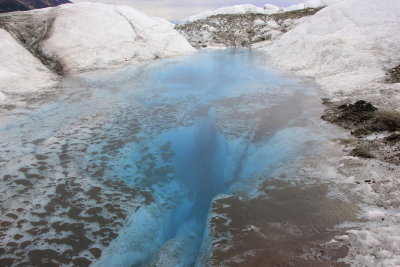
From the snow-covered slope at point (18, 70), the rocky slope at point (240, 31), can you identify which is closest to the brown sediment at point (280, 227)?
the snow-covered slope at point (18, 70)

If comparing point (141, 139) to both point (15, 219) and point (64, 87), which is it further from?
point (64, 87)

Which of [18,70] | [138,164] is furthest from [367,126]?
[18,70]

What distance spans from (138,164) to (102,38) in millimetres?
19491

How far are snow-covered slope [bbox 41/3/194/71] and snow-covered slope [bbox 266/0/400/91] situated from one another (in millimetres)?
11992

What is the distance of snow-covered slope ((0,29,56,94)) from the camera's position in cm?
1540

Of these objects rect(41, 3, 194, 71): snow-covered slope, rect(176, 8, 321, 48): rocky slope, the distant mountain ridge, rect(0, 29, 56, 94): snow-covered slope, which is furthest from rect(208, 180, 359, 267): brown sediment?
the distant mountain ridge

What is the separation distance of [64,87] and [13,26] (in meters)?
11.8

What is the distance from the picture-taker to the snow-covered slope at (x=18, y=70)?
1540cm

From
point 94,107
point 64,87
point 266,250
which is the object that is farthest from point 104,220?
point 64,87

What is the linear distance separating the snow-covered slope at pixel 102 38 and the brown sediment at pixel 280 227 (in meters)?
19.2

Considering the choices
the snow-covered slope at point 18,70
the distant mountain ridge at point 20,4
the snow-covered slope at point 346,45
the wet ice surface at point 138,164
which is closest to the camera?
the wet ice surface at point 138,164

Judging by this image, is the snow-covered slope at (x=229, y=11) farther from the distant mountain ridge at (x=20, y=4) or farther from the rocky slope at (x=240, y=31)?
the distant mountain ridge at (x=20, y=4)

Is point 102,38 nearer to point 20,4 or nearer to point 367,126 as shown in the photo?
point 367,126

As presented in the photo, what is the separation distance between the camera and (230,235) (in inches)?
219
